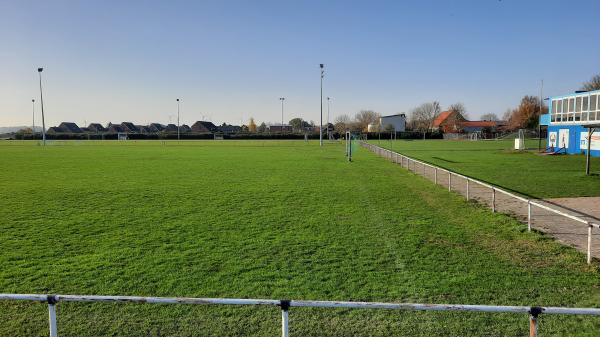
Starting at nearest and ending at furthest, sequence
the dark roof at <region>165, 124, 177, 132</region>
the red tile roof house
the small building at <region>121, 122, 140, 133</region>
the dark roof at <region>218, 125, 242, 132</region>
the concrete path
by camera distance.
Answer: the concrete path, the red tile roof house, the small building at <region>121, 122, 140, 133</region>, the dark roof at <region>165, 124, 177, 132</region>, the dark roof at <region>218, 125, 242, 132</region>

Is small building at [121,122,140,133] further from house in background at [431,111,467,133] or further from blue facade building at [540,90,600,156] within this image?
blue facade building at [540,90,600,156]

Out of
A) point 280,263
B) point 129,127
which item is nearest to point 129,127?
point 129,127

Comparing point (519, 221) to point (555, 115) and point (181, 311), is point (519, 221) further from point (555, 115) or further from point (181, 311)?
point (555, 115)

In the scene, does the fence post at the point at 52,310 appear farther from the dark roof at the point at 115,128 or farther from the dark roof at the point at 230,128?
the dark roof at the point at 115,128

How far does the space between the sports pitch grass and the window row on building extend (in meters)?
23.0

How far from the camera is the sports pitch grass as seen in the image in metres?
5.52

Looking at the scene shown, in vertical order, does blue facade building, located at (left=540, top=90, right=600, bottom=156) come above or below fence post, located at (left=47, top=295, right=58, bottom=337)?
above

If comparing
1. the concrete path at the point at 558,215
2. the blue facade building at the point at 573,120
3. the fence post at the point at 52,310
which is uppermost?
the blue facade building at the point at 573,120

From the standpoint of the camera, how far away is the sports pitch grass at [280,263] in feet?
18.1

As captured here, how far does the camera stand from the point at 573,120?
34.3 m

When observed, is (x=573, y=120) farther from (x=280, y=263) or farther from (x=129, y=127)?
(x=129, y=127)

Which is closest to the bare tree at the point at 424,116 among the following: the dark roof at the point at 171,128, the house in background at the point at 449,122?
the house in background at the point at 449,122

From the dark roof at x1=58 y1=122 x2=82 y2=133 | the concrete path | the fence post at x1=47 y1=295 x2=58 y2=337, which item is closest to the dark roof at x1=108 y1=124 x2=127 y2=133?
the dark roof at x1=58 y1=122 x2=82 y2=133

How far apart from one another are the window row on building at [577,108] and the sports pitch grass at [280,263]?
75.3ft
